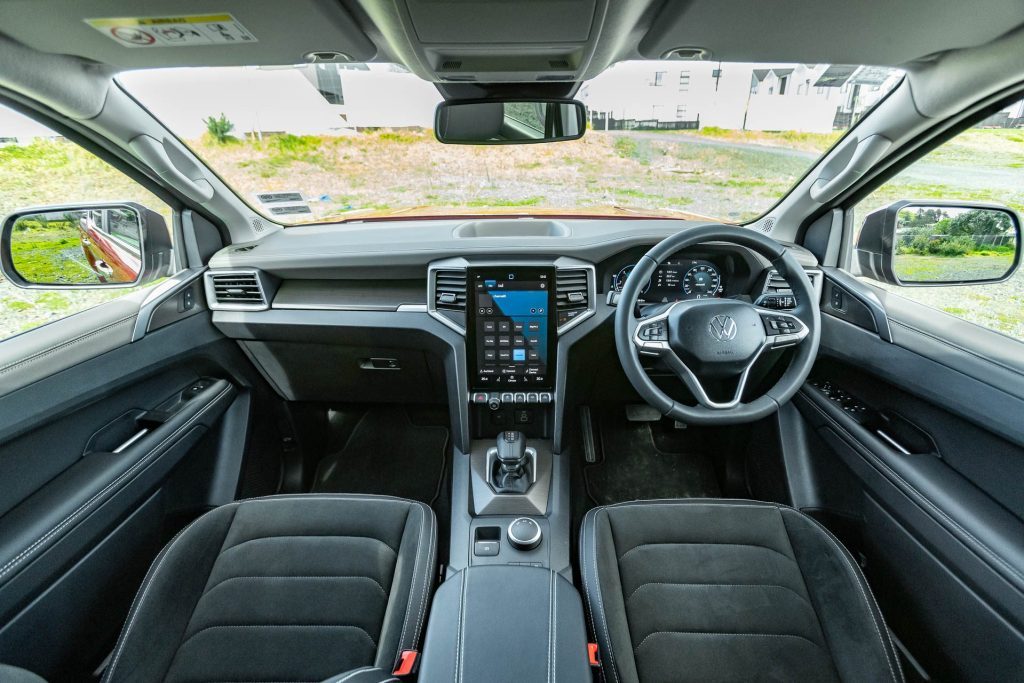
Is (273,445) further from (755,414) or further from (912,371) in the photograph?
(912,371)

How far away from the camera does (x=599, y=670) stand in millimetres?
1305

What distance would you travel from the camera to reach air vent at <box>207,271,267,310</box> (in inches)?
88.8

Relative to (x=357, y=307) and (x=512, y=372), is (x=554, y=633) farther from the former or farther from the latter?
Answer: (x=357, y=307)

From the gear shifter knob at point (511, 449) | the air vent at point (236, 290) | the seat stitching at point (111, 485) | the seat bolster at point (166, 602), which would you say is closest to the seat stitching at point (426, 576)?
the gear shifter knob at point (511, 449)

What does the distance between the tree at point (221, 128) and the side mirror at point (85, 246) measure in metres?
0.58

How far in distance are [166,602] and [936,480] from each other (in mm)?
A: 2202

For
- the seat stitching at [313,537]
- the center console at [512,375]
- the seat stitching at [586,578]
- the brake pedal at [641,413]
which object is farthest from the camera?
the brake pedal at [641,413]

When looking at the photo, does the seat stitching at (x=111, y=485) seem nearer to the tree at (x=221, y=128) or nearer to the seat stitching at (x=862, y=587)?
the tree at (x=221, y=128)

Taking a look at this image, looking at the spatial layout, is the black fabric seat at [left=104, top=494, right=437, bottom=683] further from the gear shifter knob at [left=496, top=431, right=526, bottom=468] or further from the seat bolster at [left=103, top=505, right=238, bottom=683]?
the gear shifter knob at [left=496, top=431, right=526, bottom=468]

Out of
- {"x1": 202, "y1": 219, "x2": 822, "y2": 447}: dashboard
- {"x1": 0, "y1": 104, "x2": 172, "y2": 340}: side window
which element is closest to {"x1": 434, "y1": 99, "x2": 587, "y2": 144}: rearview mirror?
{"x1": 202, "y1": 219, "x2": 822, "y2": 447}: dashboard

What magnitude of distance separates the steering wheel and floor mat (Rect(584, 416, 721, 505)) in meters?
1.15

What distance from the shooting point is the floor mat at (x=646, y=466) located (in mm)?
2715

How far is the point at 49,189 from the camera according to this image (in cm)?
185

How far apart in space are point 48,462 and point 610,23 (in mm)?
2029
